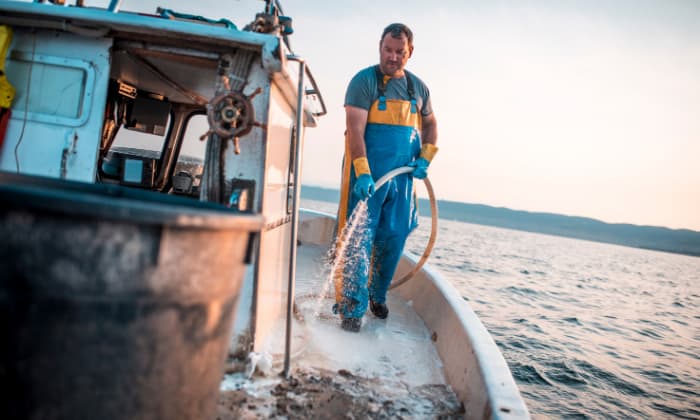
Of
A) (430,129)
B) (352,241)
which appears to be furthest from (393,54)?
(352,241)

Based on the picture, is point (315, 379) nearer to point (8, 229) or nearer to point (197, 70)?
point (8, 229)

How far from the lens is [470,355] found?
8.02 ft

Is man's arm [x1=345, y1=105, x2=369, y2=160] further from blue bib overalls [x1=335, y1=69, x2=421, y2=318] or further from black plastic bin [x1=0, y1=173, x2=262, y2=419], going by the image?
black plastic bin [x1=0, y1=173, x2=262, y2=419]

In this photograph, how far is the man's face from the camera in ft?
10.8

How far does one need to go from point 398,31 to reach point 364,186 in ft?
4.12

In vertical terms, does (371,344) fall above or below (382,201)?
below

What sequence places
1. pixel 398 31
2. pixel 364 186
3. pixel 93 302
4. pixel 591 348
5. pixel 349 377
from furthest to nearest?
pixel 591 348 → pixel 398 31 → pixel 364 186 → pixel 349 377 → pixel 93 302

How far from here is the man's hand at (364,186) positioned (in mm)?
3166

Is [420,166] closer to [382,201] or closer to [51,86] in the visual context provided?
[382,201]

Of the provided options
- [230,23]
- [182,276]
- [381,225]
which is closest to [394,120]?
[381,225]

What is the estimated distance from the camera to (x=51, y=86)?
249 cm

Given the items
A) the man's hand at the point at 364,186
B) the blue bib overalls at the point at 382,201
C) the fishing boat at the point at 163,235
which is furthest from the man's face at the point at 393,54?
the man's hand at the point at 364,186

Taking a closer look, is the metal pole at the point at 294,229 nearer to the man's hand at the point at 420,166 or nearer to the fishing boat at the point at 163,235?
the fishing boat at the point at 163,235

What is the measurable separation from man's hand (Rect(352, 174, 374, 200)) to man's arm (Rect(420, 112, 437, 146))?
889 millimetres
